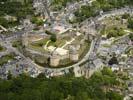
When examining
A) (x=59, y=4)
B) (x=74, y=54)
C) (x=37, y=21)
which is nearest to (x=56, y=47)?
(x=74, y=54)

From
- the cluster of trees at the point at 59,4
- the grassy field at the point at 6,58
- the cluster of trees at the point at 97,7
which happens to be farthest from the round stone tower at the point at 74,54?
the cluster of trees at the point at 59,4

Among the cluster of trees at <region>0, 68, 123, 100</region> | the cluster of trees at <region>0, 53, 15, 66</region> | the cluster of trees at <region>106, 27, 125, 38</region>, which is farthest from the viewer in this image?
the cluster of trees at <region>106, 27, 125, 38</region>

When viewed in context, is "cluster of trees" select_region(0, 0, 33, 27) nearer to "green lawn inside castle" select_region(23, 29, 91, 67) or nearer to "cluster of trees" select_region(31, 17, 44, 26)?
"cluster of trees" select_region(31, 17, 44, 26)

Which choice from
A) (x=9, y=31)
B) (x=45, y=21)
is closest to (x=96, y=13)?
(x=45, y=21)

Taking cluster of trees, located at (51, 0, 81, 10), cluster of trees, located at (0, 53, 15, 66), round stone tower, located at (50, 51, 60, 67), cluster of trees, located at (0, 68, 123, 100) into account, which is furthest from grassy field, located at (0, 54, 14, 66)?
cluster of trees, located at (51, 0, 81, 10)

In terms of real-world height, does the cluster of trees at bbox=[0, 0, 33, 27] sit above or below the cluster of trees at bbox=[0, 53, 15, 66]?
above

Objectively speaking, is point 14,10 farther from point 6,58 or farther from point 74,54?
point 74,54

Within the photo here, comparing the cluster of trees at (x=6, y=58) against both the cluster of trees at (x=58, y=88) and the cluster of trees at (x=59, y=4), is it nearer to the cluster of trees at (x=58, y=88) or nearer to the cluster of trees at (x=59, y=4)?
the cluster of trees at (x=58, y=88)

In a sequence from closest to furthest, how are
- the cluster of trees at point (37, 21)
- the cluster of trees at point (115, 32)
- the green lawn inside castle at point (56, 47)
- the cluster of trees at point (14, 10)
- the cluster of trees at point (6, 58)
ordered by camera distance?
the cluster of trees at point (6, 58) → the green lawn inside castle at point (56, 47) → the cluster of trees at point (115, 32) → the cluster of trees at point (37, 21) → the cluster of trees at point (14, 10)
